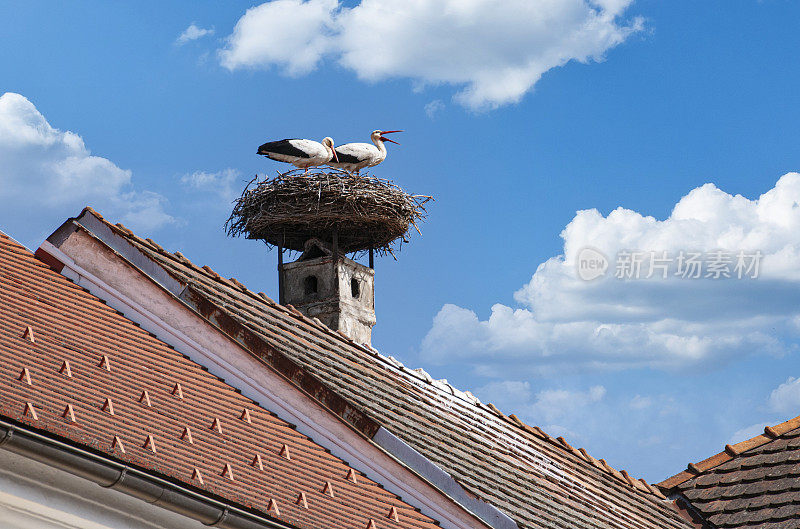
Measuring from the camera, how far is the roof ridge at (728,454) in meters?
10.3

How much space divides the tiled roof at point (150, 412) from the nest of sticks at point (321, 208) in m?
14.4

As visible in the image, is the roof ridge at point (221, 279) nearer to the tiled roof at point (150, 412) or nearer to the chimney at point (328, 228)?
the tiled roof at point (150, 412)

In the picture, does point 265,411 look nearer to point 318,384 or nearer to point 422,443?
point 318,384

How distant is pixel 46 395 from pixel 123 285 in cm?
166

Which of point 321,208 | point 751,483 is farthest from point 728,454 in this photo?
A: point 321,208

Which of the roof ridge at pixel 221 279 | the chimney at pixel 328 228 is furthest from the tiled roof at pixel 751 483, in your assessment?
the chimney at pixel 328 228

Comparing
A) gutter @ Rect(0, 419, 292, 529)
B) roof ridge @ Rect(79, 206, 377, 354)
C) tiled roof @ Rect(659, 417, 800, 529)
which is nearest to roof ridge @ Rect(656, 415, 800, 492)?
tiled roof @ Rect(659, 417, 800, 529)

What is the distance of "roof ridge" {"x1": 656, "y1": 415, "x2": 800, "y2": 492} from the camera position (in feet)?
33.8

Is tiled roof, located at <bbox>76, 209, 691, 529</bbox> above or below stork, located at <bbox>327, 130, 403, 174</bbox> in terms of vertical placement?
below

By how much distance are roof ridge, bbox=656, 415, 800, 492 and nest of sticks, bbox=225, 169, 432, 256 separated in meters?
11.6

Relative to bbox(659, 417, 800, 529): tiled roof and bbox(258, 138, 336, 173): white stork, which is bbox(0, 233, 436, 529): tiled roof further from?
bbox(258, 138, 336, 173): white stork

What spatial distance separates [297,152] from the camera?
21578mm

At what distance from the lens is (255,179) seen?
851 inches

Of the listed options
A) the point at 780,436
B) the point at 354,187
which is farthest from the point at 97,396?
the point at 354,187
